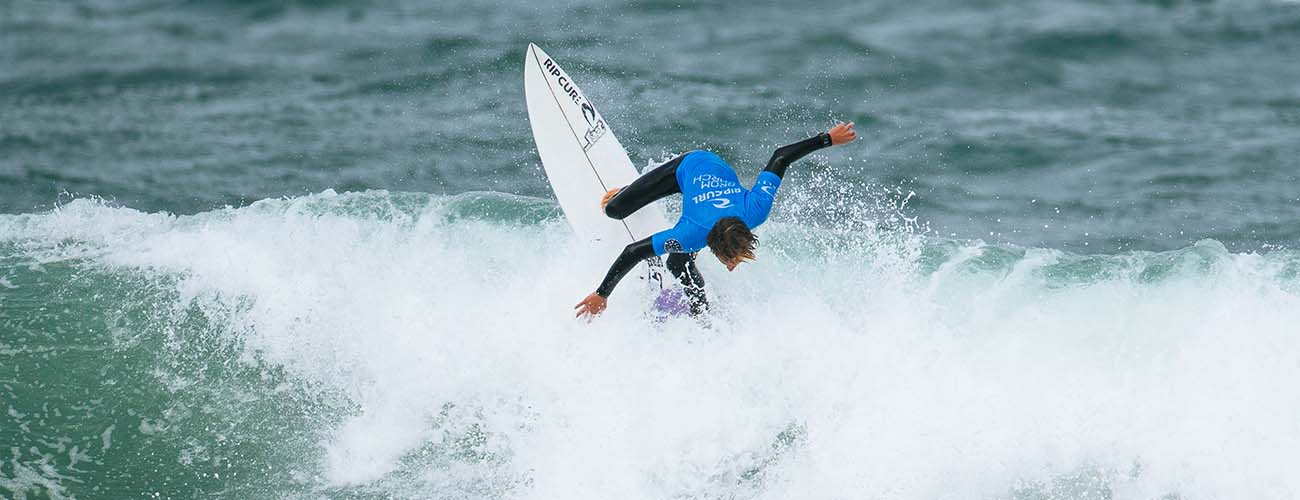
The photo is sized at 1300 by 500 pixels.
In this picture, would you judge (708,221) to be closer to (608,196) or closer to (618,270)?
(618,270)

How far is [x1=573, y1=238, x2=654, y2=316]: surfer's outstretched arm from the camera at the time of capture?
716 cm

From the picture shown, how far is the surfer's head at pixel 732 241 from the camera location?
22.2ft

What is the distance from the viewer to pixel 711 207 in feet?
23.7

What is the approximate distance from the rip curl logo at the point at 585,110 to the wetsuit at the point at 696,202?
927 mm

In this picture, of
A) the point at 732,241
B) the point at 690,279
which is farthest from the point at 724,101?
the point at 732,241

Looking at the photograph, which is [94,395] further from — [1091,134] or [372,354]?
[1091,134]

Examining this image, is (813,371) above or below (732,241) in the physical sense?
below

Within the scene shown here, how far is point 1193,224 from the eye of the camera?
10414 millimetres

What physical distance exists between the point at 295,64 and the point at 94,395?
643cm

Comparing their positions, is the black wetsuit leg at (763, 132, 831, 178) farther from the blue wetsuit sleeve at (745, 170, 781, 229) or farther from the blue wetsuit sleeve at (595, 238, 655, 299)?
the blue wetsuit sleeve at (595, 238, 655, 299)

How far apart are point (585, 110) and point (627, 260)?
6.91 ft

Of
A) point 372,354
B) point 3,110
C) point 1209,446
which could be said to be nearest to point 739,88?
point 372,354

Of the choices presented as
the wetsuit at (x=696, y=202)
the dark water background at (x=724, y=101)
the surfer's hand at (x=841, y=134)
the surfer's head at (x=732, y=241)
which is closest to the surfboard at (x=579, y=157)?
the wetsuit at (x=696, y=202)

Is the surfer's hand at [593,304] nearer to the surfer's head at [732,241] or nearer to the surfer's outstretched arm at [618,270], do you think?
the surfer's outstretched arm at [618,270]
